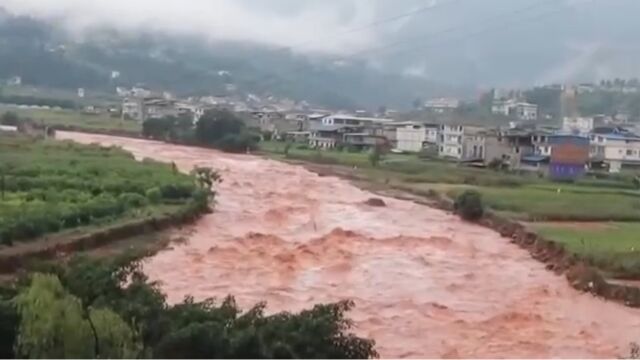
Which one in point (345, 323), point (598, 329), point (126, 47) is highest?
point (126, 47)

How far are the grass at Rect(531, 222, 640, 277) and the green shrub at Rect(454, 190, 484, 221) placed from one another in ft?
5.37

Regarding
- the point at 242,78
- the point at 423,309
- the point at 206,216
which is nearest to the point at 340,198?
the point at 206,216

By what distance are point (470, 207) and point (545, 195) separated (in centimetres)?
284

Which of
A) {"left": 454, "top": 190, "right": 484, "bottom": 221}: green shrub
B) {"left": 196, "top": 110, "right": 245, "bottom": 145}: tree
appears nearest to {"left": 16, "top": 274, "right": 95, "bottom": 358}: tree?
{"left": 454, "top": 190, "right": 484, "bottom": 221}: green shrub

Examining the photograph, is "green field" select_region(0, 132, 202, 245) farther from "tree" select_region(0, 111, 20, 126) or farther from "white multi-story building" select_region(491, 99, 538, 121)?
"white multi-story building" select_region(491, 99, 538, 121)

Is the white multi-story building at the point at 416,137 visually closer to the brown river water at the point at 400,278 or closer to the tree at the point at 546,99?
the brown river water at the point at 400,278

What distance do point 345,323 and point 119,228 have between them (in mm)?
7142

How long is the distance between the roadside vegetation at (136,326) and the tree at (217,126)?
25111mm

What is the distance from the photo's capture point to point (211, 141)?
3275 centimetres

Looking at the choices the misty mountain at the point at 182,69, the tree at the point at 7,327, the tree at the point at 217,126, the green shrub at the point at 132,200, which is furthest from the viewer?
the misty mountain at the point at 182,69

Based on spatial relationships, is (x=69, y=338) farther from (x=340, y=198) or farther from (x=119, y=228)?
(x=340, y=198)

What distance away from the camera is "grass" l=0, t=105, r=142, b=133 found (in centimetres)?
3769

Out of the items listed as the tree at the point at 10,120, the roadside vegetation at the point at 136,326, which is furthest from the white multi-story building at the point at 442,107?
the roadside vegetation at the point at 136,326

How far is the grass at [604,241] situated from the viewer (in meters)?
12.6
